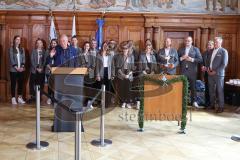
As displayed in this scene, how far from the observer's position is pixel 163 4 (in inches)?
396

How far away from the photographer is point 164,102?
643 cm

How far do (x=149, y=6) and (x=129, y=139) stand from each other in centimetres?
515

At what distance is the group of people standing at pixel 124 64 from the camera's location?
864 cm

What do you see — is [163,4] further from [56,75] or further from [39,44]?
[56,75]

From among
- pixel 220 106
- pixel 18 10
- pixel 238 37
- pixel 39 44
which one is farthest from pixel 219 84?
pixel 18 10

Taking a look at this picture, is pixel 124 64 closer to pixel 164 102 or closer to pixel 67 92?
pixel 164 102

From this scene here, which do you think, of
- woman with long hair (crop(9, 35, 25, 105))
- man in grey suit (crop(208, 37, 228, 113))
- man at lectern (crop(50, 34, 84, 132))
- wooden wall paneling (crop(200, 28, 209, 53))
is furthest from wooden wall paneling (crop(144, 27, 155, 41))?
man at lectern (crop(50, 34, 84, 132))

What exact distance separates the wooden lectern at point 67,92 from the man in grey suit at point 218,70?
3.91 meters

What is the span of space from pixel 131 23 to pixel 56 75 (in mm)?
4451

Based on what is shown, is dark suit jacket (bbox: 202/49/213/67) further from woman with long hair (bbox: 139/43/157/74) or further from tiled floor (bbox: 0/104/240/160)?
tiled floor (bbox: 0/104/240/160)

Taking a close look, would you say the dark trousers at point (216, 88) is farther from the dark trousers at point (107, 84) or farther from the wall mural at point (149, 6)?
the dark trousers at point (107, 84)

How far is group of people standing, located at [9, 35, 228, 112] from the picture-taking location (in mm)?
8641

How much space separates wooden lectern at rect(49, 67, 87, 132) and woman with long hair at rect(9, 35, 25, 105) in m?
3.23

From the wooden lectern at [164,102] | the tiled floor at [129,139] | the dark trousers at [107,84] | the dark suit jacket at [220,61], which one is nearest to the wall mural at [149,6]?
the dark suit jacket at [220,61]
